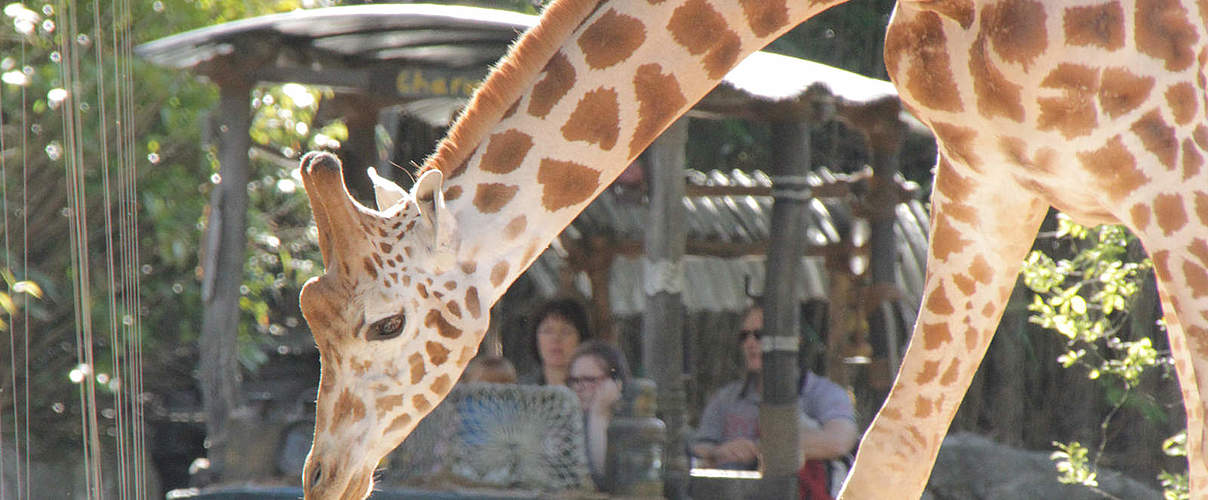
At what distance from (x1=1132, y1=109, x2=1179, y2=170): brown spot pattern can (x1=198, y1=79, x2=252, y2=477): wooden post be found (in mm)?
3856

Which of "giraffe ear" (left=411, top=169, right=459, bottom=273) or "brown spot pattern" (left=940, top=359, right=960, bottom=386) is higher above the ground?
"giraffe ear" (left=411, top=169, right=459, bottom=273)

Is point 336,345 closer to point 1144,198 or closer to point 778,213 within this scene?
point 1144,198

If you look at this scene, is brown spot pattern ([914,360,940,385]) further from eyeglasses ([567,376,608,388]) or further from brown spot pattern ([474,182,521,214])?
eyeglasses ([567,376,608,388])

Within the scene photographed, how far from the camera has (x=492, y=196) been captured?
7.88 ft

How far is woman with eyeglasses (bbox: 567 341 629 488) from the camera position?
197 inches

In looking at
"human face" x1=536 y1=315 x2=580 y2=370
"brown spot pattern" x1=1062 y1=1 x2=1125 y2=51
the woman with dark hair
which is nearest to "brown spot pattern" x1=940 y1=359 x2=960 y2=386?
"brown spot pattern" x1=1062 y1=1 x2=1125 y2=51

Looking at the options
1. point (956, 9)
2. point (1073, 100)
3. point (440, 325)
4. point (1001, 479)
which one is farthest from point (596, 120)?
point (1001, 479)

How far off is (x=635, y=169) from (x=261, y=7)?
2.12 meters

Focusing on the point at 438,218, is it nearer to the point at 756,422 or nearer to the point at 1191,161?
the point at 1191,161

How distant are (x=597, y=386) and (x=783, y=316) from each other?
75cm

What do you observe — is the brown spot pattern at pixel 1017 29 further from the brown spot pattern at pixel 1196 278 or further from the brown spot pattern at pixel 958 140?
the brown spot pattern at pixel 1196 278

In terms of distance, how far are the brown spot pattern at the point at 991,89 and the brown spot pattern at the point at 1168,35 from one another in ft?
0.71

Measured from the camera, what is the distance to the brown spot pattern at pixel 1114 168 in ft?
7.92

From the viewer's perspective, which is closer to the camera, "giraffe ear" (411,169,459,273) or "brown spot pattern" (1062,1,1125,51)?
"giraffe ear" (411,169,459,273)
